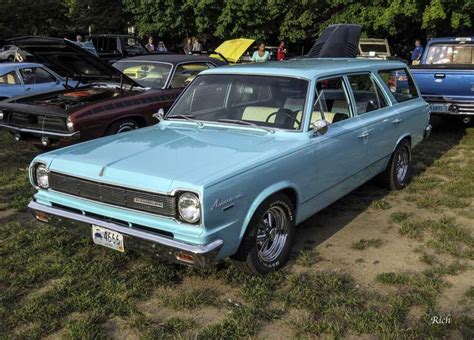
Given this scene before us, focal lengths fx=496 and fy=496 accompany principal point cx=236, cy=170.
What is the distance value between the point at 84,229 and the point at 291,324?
1652 millimetres

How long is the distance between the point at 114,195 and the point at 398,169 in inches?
154

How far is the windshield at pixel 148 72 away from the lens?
806cm

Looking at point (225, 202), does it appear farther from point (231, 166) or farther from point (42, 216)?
point (42, 216)

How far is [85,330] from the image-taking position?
124 inches

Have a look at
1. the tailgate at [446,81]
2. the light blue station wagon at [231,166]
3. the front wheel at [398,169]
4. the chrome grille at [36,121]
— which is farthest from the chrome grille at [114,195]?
the tailgate at [446,81]

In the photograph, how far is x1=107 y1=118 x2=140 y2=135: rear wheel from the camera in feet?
22.8

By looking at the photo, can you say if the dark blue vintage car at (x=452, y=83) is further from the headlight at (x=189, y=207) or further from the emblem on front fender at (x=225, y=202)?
the headlight at (x=189, y=207)

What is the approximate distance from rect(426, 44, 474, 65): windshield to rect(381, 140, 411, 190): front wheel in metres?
4.88

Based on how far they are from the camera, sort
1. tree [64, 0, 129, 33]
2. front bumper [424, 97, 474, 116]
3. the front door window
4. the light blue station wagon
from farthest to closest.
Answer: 1. tree [64, 0, 129, 33]
2. front bumper [424, 97, 474, 116]
3. the front door window
4. the light blue station wagon

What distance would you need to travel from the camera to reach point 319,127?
163 inches

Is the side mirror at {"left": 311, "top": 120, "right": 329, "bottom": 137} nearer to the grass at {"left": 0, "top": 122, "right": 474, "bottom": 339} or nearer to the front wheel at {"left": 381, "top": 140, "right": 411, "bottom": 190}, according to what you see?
the grass at {"left": 0, "top": 122, "right": 474, "bottom": 339}

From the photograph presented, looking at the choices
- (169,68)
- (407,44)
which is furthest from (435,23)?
(169,68)

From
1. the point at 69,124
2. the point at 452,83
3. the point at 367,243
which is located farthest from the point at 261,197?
the point at 452,83

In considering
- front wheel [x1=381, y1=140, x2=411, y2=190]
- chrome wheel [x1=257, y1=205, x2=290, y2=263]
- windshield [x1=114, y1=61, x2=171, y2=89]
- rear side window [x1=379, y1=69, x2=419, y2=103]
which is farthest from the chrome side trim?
windshield [x1=114, y1=61, x2=171, y2=89]
